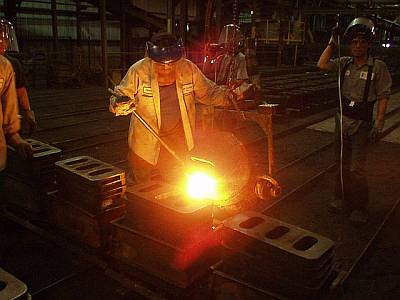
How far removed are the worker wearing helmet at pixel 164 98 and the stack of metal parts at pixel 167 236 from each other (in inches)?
27.8

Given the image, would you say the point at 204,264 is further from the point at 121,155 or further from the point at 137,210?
the point at 121,155

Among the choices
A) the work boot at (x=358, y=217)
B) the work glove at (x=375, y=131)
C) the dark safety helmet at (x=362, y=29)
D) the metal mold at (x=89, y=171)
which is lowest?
the work boot at (x=358, y=217)

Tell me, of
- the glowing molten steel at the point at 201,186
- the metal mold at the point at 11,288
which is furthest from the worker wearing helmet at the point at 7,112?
the glowing molten steel at the point at 201,186

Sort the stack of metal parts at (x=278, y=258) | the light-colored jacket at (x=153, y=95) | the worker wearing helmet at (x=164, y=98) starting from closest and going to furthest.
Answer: the stack of metal parts at (x=278, y=258), the worker wearing helmet at (x=164, y=98), the light-colored jacket at (x=153, y=95)

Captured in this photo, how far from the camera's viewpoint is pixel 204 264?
2975 mm

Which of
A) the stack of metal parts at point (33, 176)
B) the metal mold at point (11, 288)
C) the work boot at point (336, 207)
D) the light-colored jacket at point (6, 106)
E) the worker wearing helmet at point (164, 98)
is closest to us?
the metal mold at point (11, 288)

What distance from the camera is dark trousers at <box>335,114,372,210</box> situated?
4.29m

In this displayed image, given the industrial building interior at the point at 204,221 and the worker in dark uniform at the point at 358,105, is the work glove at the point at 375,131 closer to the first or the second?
the worker in dark uniform at the point at 358,105

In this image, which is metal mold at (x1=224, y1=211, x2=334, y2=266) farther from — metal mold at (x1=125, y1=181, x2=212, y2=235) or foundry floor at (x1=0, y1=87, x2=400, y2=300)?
foundry floor at (x1=0, y1=87, x2=400, y2=300)

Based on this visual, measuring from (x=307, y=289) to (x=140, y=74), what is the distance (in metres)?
2.29

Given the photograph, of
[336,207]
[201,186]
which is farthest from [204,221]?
[336,207]

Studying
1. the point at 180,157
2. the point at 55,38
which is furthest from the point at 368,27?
the point at 55,38

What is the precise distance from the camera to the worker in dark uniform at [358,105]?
163 inches

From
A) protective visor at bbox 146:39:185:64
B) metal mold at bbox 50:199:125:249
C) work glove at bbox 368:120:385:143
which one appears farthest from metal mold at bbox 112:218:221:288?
work glove at bbox 368:120:385:143
